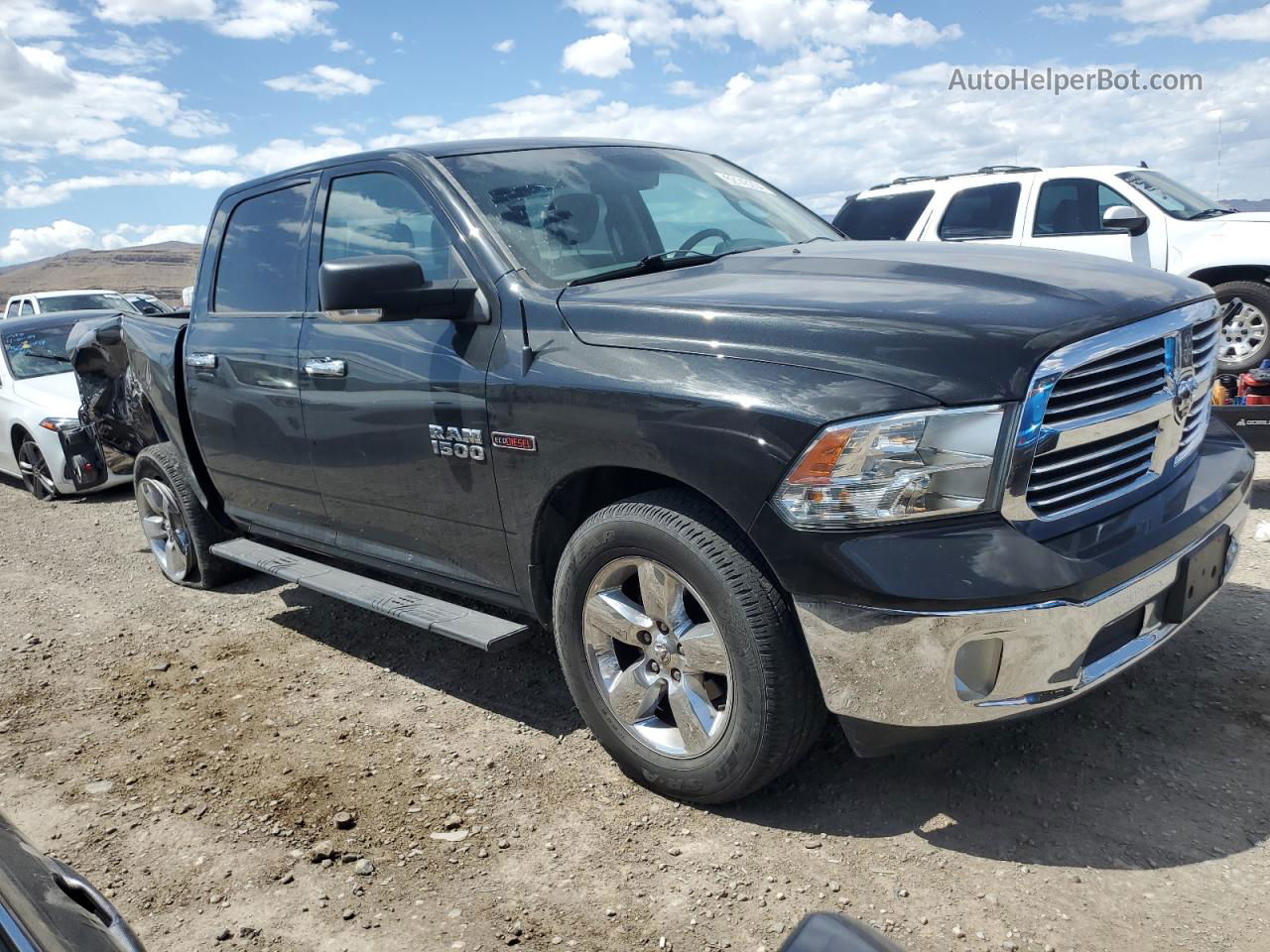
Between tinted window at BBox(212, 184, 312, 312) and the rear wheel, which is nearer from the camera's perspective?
tinted window at BBox(212, 184, 312, 312)

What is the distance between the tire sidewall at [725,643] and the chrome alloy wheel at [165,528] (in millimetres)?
Result: 3152

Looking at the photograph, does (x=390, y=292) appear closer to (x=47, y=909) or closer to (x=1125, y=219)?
(x=47, y=909)

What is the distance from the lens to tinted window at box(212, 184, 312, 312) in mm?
4168

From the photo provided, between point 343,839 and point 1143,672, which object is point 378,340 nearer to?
point 343,839

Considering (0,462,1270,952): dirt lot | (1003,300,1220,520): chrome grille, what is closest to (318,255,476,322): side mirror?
(0,462,1270,952): dirt lot

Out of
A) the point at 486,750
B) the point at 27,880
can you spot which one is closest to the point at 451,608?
the point at 486,750

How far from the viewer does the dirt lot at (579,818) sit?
2.49m

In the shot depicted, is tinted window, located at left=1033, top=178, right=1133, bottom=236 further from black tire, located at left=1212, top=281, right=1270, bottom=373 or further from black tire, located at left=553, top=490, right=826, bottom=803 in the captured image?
black tire, located at left=553, top=490, right=826, bottom=803

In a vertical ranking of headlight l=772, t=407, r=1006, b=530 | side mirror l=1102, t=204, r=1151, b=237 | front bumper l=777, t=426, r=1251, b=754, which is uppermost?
side mirror l=1102, t=204, r=1151, b=237

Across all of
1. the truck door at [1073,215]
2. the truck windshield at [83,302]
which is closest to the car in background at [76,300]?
the truck windshield at [83,302]

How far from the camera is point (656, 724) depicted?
3.00 m

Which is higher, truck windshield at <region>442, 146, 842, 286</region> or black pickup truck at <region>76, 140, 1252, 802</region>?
truck windshield at <region>442, 146, 842, 286</region>

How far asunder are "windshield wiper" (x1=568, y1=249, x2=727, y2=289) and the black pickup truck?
2 cm

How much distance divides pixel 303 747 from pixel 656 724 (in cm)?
138
